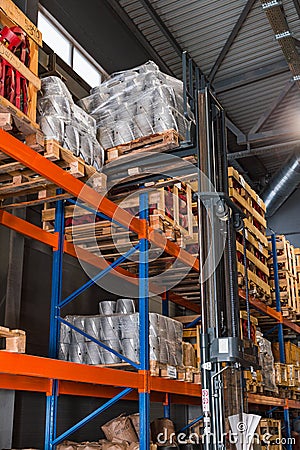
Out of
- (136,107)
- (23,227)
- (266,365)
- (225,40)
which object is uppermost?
(225,40)

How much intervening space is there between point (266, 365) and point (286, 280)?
6.97 feet

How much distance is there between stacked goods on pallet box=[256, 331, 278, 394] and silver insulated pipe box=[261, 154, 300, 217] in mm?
5929

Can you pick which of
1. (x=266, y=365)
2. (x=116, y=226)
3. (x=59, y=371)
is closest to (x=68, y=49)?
(x=116, y=226)

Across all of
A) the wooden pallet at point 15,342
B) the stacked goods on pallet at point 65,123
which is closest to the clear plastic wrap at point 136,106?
the stacked goods on pallet at point 65,123

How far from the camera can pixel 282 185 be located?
52.1ft

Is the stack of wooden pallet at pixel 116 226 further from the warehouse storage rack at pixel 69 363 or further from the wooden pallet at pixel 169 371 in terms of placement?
the wooden pallet at pixel 169 371

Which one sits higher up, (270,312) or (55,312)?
(270,312)

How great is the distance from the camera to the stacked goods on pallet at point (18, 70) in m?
5.10

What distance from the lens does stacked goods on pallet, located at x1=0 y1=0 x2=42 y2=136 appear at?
5102mm

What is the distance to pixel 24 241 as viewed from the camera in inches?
296

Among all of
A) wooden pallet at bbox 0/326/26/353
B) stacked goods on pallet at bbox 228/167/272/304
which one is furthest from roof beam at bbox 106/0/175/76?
wooden pallet at bbox 0/326/26/353

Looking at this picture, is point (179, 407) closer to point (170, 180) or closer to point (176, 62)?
point (170, 180)

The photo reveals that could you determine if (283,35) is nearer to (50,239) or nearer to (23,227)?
(50,239)

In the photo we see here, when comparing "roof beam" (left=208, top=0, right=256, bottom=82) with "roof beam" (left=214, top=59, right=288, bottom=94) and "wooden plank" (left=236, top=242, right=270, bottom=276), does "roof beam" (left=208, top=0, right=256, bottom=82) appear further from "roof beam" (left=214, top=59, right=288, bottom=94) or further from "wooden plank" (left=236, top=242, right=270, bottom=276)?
"wooden plank" (left=236, top=242, right=270, bottom=276)
